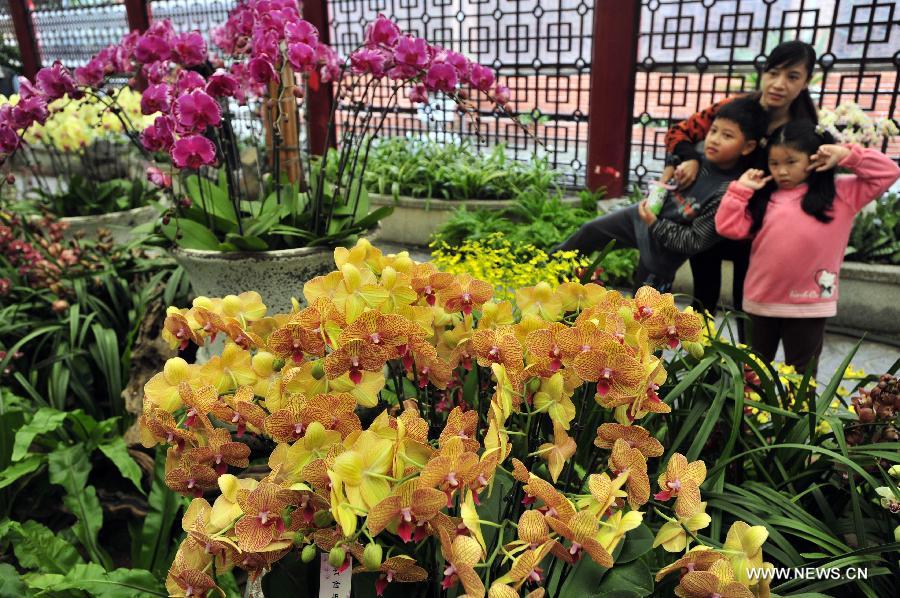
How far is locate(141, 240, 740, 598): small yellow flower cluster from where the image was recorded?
0.64m

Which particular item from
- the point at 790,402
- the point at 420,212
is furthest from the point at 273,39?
the point at 420,212

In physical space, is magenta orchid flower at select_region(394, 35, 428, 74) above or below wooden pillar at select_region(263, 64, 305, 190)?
above

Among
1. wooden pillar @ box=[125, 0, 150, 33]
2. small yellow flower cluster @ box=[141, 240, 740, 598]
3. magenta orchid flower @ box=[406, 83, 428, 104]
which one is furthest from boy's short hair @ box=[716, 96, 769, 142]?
wooden pillar @ box=[125, 0, 150, 33]

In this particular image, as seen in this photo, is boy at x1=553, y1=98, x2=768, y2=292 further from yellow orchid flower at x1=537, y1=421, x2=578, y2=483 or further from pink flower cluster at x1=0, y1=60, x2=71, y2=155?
pink flower cluster at x1=0, y1=60, x2=71, y2=155

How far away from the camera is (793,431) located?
1219 millimetres

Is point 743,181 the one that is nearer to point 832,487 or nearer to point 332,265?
point 832,487

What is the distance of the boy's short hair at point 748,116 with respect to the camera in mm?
2219

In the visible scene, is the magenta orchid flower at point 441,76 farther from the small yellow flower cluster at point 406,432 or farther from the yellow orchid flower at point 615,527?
the yellow orchid flower at point 615,527

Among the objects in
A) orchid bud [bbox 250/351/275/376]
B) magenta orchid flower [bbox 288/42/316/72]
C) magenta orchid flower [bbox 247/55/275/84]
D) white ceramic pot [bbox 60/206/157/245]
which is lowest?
white ceramic pot [bbox 60/206/157/245]

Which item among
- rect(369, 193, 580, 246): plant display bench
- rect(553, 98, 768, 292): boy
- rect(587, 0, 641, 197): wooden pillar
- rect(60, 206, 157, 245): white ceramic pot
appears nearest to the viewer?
rect(553, 98, 768, 292): boy

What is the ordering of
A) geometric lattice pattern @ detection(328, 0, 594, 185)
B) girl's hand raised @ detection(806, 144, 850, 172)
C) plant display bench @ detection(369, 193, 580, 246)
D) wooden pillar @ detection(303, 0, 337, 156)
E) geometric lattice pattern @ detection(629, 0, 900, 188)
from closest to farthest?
girl's hand raised @ detection(806, 144, 850, 172) < geometric lattice pattern @ detection(629, 0, 900, 188) < plant display bench @ detection(369, 193, 580, 246) < geometric lattice pattern @ detection(328, 0, 594, 185) < wooden pillar @ detection(303, 0, 337, 156)

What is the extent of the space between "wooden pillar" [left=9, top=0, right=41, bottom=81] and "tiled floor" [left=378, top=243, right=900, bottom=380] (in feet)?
34.4

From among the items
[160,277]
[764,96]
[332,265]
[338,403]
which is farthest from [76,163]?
[338,403]

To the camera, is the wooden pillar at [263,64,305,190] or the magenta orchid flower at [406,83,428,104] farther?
the wooden pillar at [263,64,305,190]
